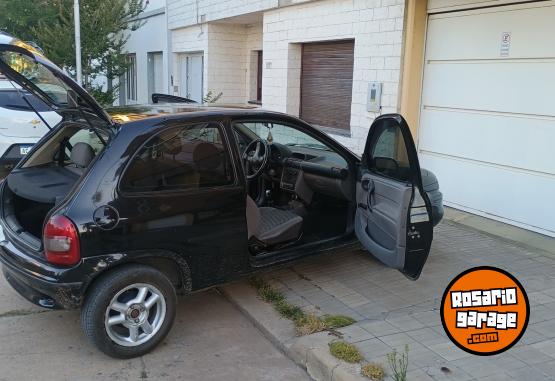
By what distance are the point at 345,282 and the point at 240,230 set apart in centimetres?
123

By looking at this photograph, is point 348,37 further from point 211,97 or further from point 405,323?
point 405,323

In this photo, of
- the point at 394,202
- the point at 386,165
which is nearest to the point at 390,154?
the point at 386,165

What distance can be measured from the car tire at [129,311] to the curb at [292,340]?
2.49 feet

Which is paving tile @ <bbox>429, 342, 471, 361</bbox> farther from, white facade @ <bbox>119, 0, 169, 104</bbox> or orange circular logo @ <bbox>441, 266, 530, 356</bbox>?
white facade @ <bbox>119, 0, 169, 104</bbox>

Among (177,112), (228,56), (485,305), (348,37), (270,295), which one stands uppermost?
(348,37)

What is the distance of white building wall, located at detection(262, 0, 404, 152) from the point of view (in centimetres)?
763

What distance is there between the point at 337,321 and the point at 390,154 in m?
1.30

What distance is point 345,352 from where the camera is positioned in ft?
11.3

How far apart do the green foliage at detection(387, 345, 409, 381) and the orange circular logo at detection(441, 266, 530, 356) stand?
1.58 ft

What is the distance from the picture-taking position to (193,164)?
12.7 feet

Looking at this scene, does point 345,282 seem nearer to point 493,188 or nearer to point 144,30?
point 493,188

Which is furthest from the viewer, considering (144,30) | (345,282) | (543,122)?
(144,30)

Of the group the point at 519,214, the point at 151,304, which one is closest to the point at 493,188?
the point at 519,214

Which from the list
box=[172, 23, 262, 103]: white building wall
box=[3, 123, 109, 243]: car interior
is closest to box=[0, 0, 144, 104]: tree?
box=[172, 23, 262, 103]: white building wall
